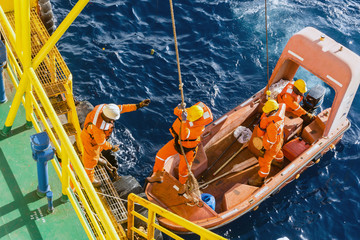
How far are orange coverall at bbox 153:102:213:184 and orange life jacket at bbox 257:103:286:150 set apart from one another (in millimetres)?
1338

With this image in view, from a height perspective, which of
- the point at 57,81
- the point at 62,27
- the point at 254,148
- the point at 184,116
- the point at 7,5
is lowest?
the point at 254,148

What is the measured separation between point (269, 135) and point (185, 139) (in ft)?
6.13

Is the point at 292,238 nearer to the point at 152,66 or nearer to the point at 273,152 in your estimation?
the point at 273,152

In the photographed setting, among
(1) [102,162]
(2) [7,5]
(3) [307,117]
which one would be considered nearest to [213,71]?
(3) [307,117]

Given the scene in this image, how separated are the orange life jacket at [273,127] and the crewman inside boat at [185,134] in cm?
134

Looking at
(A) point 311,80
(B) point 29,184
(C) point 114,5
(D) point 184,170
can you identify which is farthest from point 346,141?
(B) point 29,184

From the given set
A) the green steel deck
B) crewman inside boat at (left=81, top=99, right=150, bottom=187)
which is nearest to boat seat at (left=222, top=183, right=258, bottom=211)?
crewman inside boat at (left=81, top=99, right=150, bottom=187)

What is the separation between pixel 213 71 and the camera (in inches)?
516

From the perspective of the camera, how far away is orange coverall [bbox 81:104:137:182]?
8.12 m

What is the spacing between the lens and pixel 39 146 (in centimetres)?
421

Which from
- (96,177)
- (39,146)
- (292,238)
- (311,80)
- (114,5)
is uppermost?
(39,146)

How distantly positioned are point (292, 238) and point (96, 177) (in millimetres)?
4643

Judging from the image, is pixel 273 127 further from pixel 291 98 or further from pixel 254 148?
pixel 291 98

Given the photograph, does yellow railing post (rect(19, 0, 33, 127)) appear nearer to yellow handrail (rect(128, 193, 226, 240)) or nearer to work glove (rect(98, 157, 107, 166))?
yellow handrail (rect(128, 193, 226, 240))
